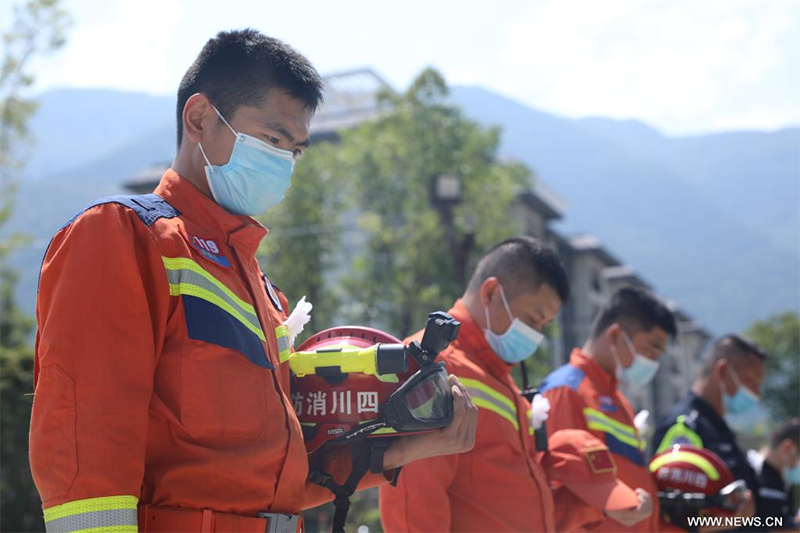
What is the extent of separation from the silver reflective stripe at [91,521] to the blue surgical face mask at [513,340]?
268 cm

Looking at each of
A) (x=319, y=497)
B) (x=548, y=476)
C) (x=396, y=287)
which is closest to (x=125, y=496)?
(x=319, y=497)

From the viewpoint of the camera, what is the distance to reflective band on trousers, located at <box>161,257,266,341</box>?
244 centimetres

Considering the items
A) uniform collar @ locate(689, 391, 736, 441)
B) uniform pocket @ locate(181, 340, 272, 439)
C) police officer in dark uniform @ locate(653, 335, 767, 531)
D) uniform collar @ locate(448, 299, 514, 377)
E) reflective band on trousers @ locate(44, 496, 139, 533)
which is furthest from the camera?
uniform collar @ locate(689, 391, 736, 441)

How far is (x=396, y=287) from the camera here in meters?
19.4

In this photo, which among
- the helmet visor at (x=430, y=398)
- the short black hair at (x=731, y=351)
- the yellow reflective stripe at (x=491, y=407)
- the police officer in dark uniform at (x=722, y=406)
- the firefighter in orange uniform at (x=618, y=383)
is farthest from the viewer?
the short black hair at (x=731, y=351)

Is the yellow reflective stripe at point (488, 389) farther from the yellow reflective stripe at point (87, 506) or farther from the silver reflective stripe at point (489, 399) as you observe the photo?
the yellow reflective stripe at point (87, 506)

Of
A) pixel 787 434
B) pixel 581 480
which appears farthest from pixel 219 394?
pixel 787 434

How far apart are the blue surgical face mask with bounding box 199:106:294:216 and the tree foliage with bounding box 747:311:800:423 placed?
153 ft

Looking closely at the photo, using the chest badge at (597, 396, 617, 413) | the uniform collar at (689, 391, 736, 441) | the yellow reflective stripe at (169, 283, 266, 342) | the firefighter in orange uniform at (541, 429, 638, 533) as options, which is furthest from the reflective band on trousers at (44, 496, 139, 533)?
the uniform collar at (689, 391, 736, 441)

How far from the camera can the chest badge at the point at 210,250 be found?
8.30ft

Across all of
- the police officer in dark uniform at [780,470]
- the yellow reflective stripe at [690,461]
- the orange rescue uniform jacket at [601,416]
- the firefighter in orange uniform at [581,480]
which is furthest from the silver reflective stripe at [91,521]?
the police officer in dark uniform at [780,470]

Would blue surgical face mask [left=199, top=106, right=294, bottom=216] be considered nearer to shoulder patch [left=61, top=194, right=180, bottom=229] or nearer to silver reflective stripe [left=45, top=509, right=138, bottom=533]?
shoulder patch [left=61, top=194, right=180, bottom=229]

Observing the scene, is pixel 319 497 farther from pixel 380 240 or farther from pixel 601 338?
pixel 380 240

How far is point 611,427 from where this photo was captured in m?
5.42
